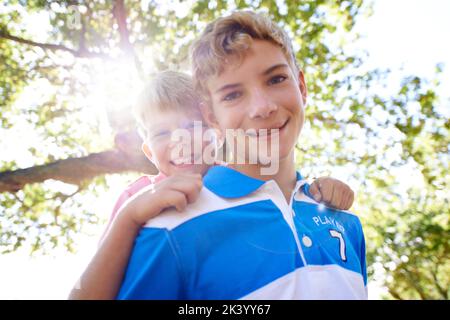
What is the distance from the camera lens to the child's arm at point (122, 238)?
4.00 feet

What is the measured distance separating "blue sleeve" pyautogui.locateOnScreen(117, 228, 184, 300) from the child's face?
113 centimetres

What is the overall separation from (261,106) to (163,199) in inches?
23.5

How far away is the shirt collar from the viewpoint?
4.81 ft

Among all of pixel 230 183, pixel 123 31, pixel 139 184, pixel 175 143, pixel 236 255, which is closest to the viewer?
pixel 236 255

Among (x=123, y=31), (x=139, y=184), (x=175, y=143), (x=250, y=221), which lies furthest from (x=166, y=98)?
(x=123, y=31)

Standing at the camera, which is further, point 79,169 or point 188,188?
point 79,169

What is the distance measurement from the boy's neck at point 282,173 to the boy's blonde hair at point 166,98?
69 cm

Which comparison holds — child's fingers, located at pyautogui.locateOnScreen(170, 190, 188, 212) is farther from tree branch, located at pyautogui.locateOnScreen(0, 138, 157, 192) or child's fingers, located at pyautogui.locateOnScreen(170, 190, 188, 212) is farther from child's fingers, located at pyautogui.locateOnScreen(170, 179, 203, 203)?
tree branch, located at pyautogui.locateOnScreen(0, 138, 157, 192)

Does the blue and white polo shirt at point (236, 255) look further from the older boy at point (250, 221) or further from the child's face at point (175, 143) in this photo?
the child's face at point (175, 143)

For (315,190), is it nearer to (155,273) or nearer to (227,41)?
(227,41)

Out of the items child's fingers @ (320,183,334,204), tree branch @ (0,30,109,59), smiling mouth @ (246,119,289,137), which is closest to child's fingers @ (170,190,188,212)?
smiling mouth @ (246,119,289,137)

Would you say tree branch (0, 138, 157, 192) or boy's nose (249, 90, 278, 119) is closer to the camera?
boy's nose (249, 90, 278, 119)

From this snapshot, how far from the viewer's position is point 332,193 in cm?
176

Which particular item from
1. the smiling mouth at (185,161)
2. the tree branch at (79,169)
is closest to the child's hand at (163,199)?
the smiling mouth at (185,161)
